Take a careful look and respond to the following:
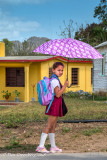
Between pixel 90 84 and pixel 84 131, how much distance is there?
16364 mm

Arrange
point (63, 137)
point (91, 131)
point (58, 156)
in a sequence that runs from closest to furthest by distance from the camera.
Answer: point (58, 156)
point (63, 137)
point (91, 131)

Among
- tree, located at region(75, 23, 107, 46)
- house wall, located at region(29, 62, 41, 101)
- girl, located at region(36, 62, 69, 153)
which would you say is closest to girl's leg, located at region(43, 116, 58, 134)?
girl, located at region(36, 62, 69, 153)

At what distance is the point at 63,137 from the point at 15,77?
12726mm

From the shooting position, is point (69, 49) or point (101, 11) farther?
point (101, 11)

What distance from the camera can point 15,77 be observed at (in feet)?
65.5

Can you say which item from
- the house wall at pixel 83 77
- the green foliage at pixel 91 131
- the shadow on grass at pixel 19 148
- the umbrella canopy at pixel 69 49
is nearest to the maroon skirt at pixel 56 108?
the shadow on grass at pixel 19 148

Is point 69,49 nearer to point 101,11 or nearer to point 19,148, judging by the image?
point 19,148

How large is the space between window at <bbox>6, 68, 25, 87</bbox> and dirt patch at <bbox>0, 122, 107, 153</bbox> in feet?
33.8

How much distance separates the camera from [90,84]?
24.5 metres

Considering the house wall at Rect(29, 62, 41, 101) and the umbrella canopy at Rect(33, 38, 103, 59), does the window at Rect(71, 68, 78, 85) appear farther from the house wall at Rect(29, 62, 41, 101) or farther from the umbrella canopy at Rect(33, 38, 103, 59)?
the umbrella canopy at Rect(33, 38, 103, 59)

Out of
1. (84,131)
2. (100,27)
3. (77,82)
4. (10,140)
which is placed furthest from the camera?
(100,27)

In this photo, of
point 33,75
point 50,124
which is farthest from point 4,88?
point 50,124

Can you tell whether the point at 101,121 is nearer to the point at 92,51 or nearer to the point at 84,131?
the point at 84,131

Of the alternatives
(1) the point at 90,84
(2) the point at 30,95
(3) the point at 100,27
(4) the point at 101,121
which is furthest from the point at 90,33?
(4) the point at 101,121
